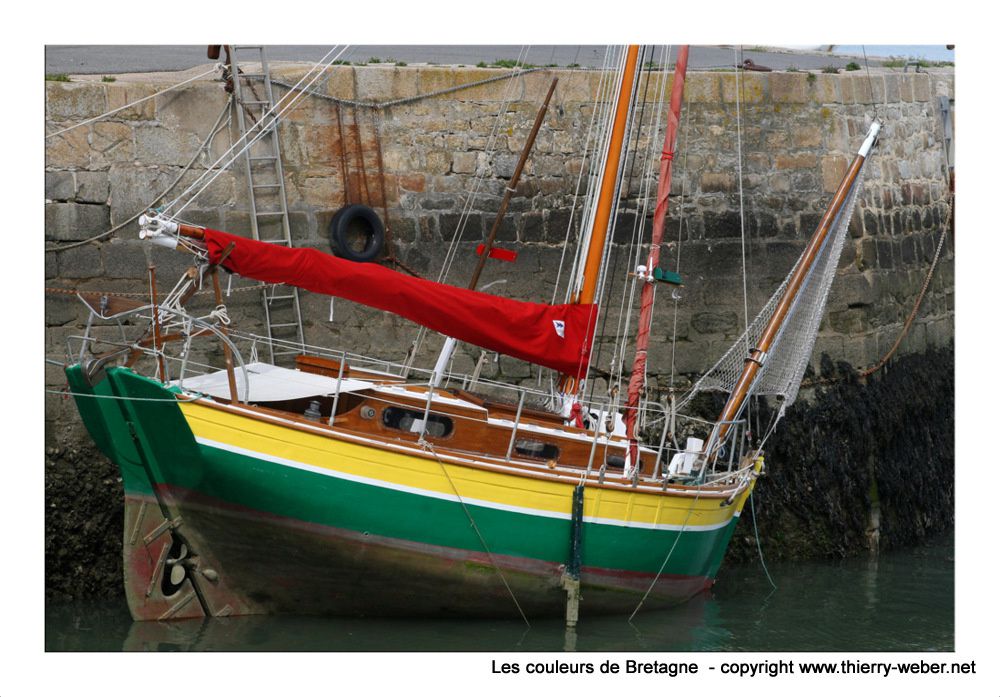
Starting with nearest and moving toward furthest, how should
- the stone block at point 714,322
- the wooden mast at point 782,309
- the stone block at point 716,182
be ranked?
the wooden mast at point 782,309
the stone block at point 714,322
the stone block at point 716,182

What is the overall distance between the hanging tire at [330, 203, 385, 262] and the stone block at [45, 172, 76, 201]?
2.39 m

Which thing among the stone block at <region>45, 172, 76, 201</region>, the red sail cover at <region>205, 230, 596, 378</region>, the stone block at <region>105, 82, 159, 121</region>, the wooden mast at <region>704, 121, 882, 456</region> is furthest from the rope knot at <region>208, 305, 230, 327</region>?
the wooden mast at <region>704, 121, 882, 456</region>

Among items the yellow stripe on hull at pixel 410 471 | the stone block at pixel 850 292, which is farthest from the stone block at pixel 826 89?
the yellow stripe on hull at pixel 410 471

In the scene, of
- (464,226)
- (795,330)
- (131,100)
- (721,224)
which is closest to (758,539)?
(795,330)

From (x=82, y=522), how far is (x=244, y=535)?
2222mm

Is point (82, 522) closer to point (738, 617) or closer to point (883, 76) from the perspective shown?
point (738, 617)

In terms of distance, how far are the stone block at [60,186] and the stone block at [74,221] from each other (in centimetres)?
7

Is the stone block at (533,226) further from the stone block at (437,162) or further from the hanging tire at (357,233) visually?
the hanging tire at (357,233)

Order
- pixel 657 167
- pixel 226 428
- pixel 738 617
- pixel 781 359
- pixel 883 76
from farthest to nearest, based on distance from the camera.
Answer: pixel 883 76 < pixel 657 167 < pixel 781 359 < pixel 738 617 < pixel 226 428

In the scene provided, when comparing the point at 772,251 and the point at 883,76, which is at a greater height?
the point at 883,76

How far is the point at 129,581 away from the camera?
1132cm

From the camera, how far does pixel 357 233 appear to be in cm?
1384

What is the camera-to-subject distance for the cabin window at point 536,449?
11.7m

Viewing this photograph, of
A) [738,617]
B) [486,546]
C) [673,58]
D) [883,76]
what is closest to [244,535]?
[486,546]
